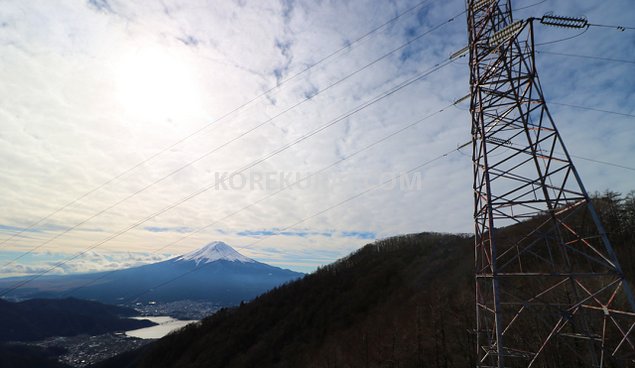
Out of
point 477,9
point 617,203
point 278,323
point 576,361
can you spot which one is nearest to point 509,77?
point 477,9

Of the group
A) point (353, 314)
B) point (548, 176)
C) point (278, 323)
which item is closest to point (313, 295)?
point (278, 323)

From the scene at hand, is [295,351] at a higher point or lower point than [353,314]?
lower

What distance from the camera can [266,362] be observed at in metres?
81.9

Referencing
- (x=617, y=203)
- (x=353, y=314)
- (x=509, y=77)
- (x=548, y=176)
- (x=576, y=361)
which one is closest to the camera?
(x=548, y=176)

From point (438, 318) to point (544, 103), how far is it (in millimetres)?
40201

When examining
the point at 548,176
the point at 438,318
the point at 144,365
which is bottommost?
the point at 144,365

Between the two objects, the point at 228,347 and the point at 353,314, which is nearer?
the point at 353,314

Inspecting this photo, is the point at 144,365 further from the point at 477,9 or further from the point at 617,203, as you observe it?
the point at 617,203

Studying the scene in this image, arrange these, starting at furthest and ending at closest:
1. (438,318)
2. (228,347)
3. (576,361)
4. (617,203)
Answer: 1. (228,347)
2. (617,203)
3. (438,318)
4. (576,361)

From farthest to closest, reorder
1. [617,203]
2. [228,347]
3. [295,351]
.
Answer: [228,347]
[295,351]
[617,203]

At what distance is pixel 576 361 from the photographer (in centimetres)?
2639

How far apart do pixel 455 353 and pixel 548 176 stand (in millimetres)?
33238

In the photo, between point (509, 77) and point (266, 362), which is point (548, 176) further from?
point (266, 362)

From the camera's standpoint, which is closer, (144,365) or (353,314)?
(353,314)
